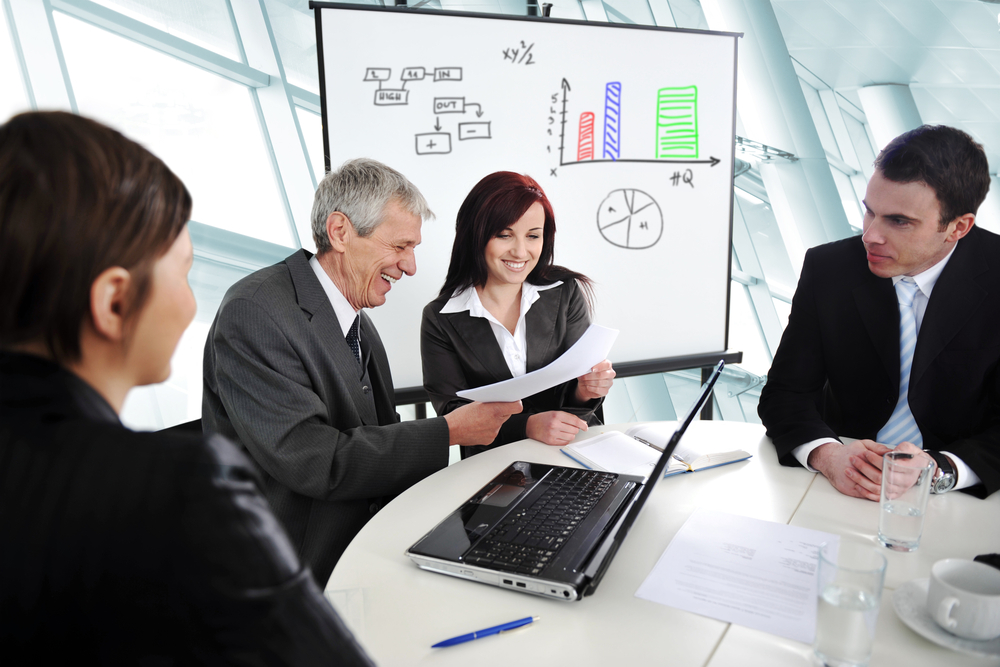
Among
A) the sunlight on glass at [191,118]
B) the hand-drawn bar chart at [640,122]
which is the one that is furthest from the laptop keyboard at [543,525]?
the sunlight on glass at [191,118]

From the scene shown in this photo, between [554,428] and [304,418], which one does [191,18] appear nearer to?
[304,418]

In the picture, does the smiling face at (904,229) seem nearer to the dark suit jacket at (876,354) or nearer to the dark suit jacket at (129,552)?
the dark suit jacket at (876,354)

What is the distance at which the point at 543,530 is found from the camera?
1021 millimetres

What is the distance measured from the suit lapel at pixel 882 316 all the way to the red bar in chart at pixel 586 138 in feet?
3.43

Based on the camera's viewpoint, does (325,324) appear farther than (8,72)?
No

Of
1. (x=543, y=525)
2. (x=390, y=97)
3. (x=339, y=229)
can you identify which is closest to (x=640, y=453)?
(x=543, y=525)

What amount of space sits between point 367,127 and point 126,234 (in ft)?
5.37

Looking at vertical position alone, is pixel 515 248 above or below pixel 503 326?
above

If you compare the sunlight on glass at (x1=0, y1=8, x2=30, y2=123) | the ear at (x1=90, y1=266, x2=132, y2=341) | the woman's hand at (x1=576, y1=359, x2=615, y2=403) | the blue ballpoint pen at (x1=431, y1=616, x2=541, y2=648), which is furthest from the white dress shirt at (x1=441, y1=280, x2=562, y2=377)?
the sunlight on glass at (x1=0, y1=8, x2=30, y2=123)

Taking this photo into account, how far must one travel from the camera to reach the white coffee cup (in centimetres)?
74

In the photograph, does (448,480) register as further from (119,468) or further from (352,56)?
(352,56)

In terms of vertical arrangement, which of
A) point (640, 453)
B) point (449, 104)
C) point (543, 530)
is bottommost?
point (640, 453)

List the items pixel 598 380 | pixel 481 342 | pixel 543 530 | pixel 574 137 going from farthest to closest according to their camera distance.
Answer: pixel 574 137 → pixel 481 342 → pixel 598 380 → pixel 543 530

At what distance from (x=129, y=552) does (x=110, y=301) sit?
0.66ft
